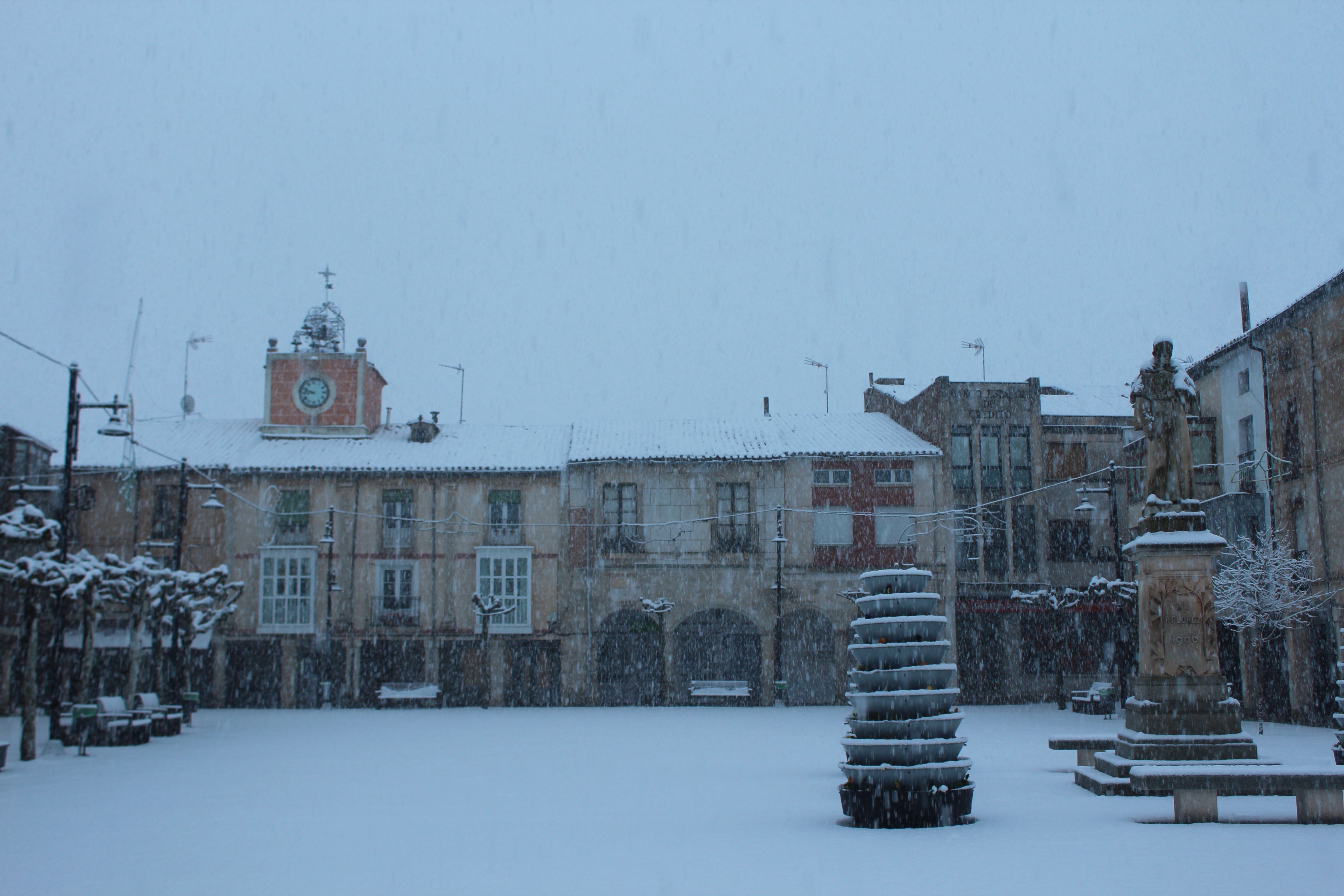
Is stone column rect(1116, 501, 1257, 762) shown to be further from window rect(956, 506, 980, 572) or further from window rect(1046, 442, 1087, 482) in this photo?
window rect(1046, 442, 1087, 482)

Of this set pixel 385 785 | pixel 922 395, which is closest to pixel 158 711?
pixel 385 785

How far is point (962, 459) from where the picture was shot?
38.5 metres

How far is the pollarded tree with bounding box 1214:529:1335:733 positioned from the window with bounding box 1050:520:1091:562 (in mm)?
10123

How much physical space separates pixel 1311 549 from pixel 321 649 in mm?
28648

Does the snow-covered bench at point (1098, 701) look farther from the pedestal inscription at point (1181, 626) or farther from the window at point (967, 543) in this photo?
the pedestal inscription at point (1181, 626)

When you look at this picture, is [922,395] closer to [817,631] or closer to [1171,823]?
[817,631]

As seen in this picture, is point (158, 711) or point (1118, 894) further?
point (158, 711)

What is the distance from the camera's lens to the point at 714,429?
137 ft

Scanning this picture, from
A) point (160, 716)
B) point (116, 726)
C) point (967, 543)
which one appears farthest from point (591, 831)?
point (967, 543)

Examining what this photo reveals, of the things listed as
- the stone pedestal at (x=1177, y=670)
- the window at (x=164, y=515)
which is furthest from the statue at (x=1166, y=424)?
the window at (x=164, y=515)

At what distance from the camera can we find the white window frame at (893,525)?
37500 mm

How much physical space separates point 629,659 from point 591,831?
2732 centimetres

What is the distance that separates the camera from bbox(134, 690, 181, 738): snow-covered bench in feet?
78.6

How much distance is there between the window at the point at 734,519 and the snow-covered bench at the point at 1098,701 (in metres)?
11.6
